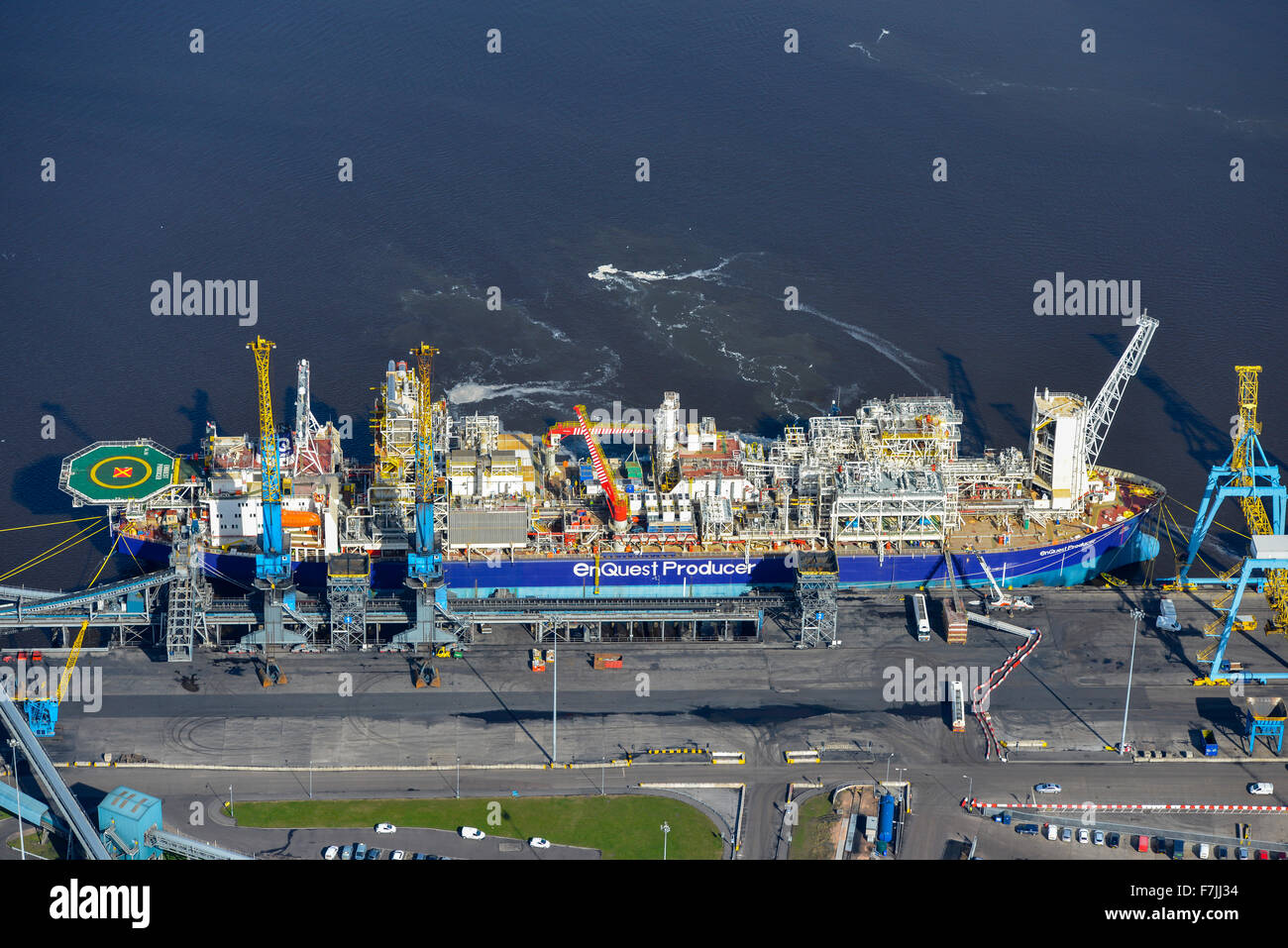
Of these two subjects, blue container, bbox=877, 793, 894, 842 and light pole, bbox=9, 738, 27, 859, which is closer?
light pole, bbox=9, 738, 27, 859

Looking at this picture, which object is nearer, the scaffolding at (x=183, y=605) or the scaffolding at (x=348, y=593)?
the scaffolding at (x=183, y=605)

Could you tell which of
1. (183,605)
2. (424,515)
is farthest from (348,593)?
(183,605)

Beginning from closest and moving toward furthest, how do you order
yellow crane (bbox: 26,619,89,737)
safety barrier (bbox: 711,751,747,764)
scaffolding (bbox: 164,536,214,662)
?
safety barrier (bbox: 711,751,747,764), yellow crane (bbox: 26,619,89,737), scaffolding (bbox: 164,536,214,662)

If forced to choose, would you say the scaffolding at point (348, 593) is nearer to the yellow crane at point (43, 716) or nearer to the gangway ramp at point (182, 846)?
the yellow crane at point (43, 716)

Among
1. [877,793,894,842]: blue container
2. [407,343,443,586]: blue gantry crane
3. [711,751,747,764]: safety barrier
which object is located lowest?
[877,793,894,842]: blue container

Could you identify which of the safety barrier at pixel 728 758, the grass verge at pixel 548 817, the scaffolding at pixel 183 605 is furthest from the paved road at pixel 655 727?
the scaffolding at pixel 183 605

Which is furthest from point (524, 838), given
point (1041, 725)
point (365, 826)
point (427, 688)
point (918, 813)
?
point (1041, 725)

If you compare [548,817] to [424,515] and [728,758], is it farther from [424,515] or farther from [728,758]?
[424,515]

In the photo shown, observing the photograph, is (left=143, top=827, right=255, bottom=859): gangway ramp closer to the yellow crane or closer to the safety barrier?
the yellow crane

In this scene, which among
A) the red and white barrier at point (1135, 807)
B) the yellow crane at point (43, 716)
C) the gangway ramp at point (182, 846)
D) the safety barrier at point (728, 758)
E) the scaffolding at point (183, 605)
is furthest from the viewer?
the scaffolding at point (183, 605)

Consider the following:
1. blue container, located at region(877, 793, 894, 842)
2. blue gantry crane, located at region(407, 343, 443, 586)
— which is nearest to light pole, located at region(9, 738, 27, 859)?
blue gantry crane, located at region(407, 343, 443, 586)
